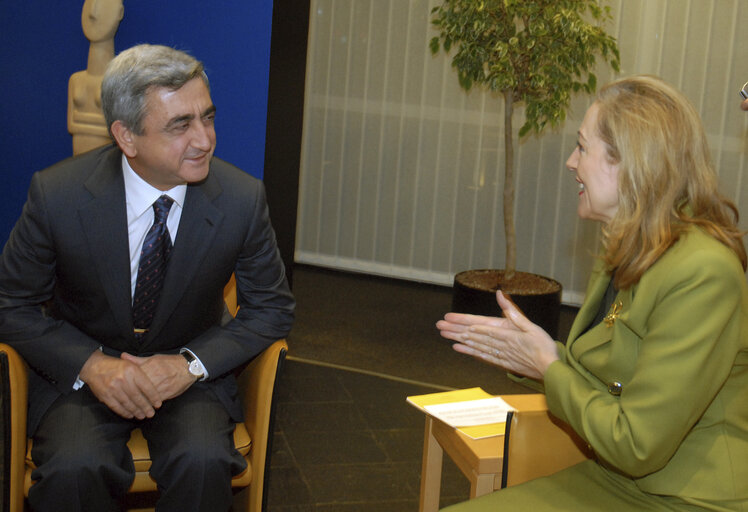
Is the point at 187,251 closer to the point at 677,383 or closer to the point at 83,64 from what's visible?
the point at 677,383

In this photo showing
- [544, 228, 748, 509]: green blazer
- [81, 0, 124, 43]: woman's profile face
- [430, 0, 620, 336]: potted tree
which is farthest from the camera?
[430, 0, 620, 336]: potted tree

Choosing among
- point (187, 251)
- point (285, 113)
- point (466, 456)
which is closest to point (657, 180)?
point (466, 456)

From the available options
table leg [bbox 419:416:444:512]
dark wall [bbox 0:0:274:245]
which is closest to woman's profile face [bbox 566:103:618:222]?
table leg [bbox 419:416:444:512]

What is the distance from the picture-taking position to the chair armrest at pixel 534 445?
2.13 meters

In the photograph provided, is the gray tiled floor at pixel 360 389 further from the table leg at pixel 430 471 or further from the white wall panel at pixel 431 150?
the table leg at pixel 430 471

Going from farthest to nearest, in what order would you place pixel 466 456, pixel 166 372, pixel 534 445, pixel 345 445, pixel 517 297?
pixel 517 297
pixel 345 445
pixel 166 372
pixel 466 456
pixel 534 445

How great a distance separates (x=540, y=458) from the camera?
216 cm

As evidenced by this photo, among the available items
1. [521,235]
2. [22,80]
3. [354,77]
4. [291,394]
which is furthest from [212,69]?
[521,235]

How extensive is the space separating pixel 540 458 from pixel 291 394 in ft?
7.13

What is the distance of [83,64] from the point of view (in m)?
4.54

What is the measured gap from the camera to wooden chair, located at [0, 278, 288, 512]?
2.29 meters

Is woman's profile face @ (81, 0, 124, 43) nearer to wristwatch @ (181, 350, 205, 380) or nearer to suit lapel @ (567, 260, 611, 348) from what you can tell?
wristwatch @ (181, 350, 205, 380)

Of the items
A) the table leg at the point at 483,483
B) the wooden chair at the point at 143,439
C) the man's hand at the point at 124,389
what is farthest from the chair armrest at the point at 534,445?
the man's hand at the point at 124,389

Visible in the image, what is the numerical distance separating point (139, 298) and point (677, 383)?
1.44 meters
